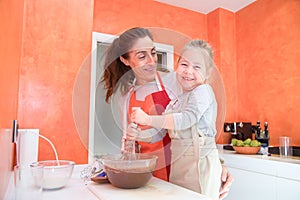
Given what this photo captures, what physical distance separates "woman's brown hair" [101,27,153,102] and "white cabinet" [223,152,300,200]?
1.50m

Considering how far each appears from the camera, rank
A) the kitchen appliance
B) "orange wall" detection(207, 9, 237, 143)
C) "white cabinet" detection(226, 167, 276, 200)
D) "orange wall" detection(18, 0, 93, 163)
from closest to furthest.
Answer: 1. "orange wall" detection(18, 0, 93, 163)
2. "white cabinet" detection(226, 167, 276, 200)
3. the kitchen appliance
4. "orange wall" detection(207, 9, 237, 143)

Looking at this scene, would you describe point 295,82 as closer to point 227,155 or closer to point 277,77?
point 277,77

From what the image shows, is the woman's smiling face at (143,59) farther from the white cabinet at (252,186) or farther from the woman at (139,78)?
the white cabinet at (252,186)

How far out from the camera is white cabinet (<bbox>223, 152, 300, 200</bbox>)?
5.73ft

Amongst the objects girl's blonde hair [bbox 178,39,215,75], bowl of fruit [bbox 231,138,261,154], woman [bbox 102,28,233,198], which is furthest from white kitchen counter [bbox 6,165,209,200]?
bowl of fruit [bbox 231,138,261,154]

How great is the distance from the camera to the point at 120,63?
0.86 metres

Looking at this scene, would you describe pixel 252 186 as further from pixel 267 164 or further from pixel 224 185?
pixel 224 185

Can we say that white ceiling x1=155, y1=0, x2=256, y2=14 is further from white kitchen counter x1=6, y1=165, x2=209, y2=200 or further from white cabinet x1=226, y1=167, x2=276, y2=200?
white kitchen counter x1=6, y1=165, x2=209, y2=200

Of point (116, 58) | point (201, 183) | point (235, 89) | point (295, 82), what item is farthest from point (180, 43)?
point (235, 89)

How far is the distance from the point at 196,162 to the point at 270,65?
6.56 feet

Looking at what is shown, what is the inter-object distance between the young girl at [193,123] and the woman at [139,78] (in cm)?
4

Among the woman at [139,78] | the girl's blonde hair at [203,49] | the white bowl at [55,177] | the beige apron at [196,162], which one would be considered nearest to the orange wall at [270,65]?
the beige apron at [196,162]

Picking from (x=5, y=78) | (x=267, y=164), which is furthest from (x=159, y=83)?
(x=267, y=164)

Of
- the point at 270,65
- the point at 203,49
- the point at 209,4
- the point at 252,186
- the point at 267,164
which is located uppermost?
the point at 209,4
